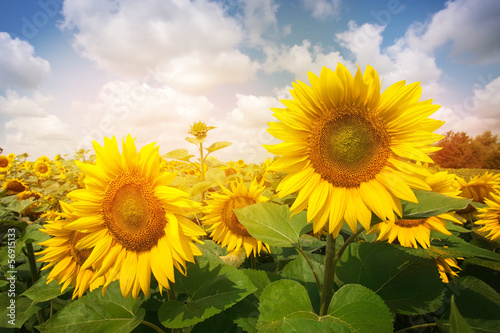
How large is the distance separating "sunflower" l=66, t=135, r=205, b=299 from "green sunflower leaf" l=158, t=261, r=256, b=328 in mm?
146

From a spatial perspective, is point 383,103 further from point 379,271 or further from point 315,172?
point 379,271

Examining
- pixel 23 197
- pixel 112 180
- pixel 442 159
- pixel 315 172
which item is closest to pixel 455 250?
pixel 315 172

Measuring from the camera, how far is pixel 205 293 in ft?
5.57

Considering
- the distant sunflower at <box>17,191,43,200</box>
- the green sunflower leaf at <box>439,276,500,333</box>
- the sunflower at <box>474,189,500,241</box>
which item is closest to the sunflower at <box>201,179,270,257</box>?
the green sunflower leaf at <box>439,276,500,333</box>

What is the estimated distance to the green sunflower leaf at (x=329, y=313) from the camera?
113cm

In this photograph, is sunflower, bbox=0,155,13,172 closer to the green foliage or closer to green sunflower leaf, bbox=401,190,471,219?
the green foliage

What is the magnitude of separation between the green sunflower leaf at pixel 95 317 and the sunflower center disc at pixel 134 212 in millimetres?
386

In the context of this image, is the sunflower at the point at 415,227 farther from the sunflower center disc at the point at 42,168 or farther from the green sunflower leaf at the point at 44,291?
the sunflower center disc at the point at 42,168

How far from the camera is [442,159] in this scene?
20391mm

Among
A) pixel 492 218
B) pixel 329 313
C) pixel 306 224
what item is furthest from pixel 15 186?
pixel 492 218

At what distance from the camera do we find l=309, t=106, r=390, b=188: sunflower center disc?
5.13 feet

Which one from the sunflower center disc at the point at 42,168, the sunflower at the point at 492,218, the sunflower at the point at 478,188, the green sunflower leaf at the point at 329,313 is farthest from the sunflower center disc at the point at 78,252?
the sunflower center disc at the point at 42,168

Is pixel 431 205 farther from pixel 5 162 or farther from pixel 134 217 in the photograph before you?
pixel 5 162

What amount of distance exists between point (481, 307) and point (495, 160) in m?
20.7
